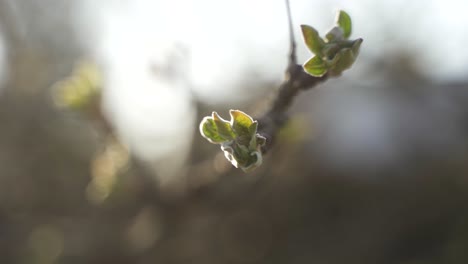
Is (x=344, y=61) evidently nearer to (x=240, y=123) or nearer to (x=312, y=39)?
(x=312, y=39)

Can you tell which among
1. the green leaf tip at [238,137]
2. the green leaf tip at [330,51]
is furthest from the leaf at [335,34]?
the green leaf tip at [238,137]

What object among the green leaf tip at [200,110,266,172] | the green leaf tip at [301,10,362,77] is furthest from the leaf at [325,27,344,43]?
the green leaf tip at [200,110,266,172]

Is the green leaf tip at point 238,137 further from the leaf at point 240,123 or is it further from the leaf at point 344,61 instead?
the leaf at point 344,61

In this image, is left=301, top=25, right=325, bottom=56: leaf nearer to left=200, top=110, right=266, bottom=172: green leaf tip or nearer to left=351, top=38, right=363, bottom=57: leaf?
left=351, top=38, right=363, bottom=57: leaf

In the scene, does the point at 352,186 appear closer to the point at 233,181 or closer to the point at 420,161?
the point at 420,161

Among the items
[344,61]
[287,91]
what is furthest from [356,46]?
[287,91]

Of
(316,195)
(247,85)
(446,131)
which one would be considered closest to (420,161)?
(446,131)

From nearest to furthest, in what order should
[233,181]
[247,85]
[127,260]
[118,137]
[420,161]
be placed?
[118,137], [233,181], [127,260], [420,161], [247,85]
